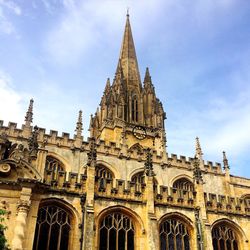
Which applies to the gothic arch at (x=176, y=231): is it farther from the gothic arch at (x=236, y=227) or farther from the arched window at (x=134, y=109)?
the arched window at (x=134, y=109)

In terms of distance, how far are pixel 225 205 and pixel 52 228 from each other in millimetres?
11971

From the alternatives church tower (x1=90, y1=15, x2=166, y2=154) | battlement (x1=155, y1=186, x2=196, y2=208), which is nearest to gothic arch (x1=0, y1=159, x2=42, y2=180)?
battlement (x1=155, y1=186, x2=196, y2=208)

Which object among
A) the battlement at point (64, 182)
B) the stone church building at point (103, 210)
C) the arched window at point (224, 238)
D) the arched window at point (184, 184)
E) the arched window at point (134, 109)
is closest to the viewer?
the stone church building at point (103, 210)

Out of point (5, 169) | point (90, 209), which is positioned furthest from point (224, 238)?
point (5, 169)

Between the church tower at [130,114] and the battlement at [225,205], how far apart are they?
16019mm

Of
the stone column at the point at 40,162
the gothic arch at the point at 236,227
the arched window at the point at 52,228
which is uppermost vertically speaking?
the stone column at the point at 40,162

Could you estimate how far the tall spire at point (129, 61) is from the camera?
54.2 meters

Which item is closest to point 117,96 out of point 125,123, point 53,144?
point 125,123

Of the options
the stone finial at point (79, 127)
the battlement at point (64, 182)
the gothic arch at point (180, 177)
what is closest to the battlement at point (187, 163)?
the gothic arch at point (180, 177)

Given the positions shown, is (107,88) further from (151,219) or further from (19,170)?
(19,170)

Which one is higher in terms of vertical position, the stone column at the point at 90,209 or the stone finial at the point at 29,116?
the stone finial at the point at 29,116

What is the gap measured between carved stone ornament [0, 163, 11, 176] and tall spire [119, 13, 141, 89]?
1396 inches

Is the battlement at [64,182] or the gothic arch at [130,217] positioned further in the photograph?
the gothic arch at [130,217]

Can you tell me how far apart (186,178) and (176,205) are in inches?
680
